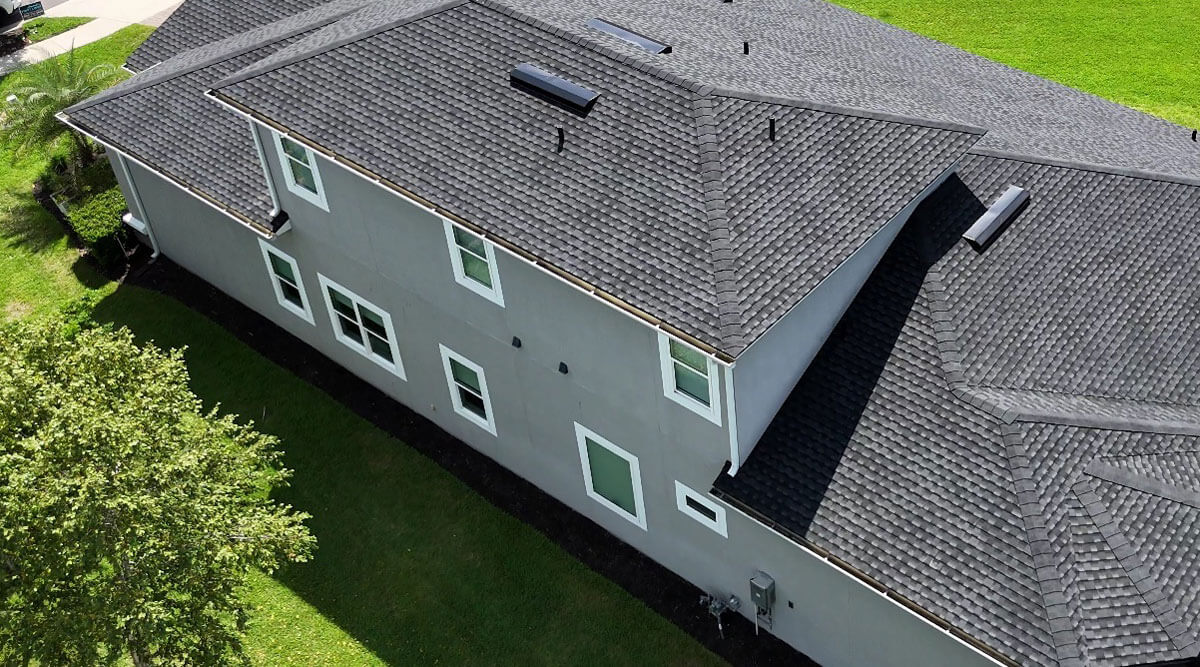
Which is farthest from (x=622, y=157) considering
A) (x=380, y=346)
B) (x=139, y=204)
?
(x=139, y=204)

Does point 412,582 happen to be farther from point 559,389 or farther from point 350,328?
point 350,328

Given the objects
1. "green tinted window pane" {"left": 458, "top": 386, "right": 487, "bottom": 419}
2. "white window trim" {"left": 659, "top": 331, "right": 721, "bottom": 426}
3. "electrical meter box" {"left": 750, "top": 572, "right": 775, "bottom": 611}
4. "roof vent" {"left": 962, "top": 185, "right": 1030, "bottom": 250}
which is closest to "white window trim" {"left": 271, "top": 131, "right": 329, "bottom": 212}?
"green tinted window pane" {"left": 458, "top": 386, "right": 487, "bottom": 419}

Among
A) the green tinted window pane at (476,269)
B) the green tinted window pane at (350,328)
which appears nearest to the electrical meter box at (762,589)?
the green tinted window pane at (476,269)

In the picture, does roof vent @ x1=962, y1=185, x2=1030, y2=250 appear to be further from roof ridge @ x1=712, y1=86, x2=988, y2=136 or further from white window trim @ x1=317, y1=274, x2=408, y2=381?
white window trim @ x1=317, y1=274, x2=408, y2=381

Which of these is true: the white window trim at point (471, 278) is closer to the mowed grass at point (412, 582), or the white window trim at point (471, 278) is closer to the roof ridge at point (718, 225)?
the roof ridge at point (718, 225)

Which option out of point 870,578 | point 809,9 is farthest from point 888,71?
point 870,578

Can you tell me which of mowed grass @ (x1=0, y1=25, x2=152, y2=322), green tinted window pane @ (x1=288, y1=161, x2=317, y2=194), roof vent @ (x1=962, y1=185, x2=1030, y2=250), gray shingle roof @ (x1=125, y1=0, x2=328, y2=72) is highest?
gray shingle roof @ (x1=125, y1=0, x2=328, y2=72)

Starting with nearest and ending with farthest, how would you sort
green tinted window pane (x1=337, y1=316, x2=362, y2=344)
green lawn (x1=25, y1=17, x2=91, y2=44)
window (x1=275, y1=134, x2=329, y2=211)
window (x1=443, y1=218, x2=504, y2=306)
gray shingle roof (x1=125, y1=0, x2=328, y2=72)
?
window (x1=443, y1=218, x2=504, y2=306)
window (x1=275, y1=134, x2=329, y2=211)
green tinted window pane (x1=337, y1=316, x2=362, y2=344)
gray shingle roof (x1=125, y1=0, x2=328, y2=72)
green lawn (x1=25, y1=17, x2=91, y2=44)
